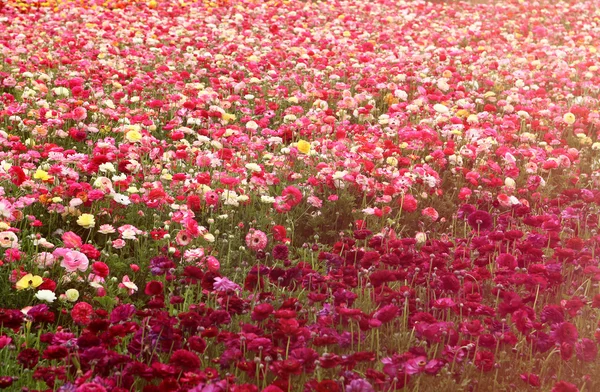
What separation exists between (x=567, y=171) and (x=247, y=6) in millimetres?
6685

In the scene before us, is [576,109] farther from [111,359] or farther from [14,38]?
[14,38]

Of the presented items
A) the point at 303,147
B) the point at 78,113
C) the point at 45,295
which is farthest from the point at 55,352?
the point at 78,113

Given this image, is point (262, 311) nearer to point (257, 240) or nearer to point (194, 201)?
point (257, 240)

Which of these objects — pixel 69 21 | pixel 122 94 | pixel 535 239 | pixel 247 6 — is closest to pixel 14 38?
pixel 69 21

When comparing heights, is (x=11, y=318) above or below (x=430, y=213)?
above

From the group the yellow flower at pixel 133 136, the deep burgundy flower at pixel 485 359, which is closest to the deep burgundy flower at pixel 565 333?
the deep burgundy flower at pixel 485 359

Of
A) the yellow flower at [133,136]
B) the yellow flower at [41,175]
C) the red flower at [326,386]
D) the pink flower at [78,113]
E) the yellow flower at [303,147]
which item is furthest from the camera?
the pink flower at [78,113]

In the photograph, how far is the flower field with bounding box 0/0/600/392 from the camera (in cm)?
278

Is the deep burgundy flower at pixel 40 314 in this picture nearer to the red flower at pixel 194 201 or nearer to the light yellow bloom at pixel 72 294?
the light yellow bloom at pixel 72 294

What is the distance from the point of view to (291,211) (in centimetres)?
459

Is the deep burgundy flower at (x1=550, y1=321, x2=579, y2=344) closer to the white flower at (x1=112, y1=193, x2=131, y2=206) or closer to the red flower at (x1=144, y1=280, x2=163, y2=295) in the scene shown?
the red flower at (x1=144, y1=280, x2=163, y2=295)

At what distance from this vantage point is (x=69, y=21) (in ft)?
29.9

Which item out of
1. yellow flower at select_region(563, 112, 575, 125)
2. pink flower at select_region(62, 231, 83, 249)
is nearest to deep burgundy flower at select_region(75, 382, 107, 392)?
pink flower at select_region(62, 231, 83, 249)

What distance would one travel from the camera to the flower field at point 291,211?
2.78m
